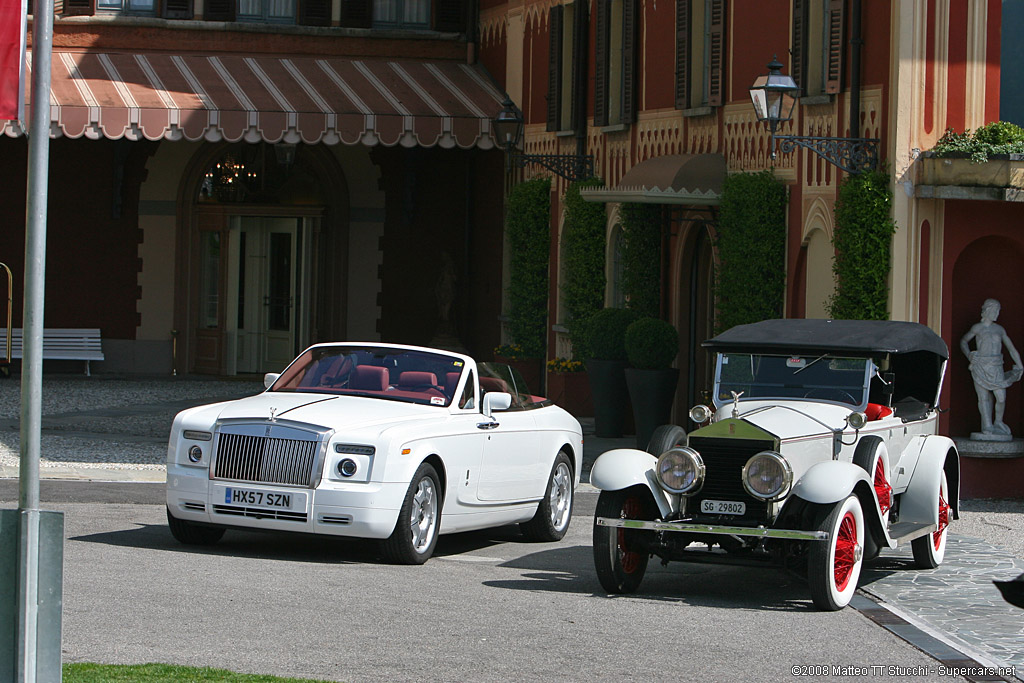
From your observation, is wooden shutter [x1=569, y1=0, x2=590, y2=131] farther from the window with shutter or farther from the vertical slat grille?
the vertical slat grille

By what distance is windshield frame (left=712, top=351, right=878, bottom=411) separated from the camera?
1026cm

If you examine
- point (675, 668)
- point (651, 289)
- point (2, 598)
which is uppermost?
point (651, 289)

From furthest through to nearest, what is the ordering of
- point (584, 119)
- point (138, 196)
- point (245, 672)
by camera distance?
point (138, 196)
point (584, 119)
point (245, 672)

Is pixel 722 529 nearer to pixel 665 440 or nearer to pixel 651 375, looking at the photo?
pixel 665 440

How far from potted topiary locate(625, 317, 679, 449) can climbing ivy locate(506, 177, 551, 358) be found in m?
5.95

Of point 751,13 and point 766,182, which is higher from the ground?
point 751,13

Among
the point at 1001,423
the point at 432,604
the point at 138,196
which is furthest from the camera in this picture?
the point at 138,196

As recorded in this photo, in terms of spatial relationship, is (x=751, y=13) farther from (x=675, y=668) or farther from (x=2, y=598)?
(x=2, y=598)

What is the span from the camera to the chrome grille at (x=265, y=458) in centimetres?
963

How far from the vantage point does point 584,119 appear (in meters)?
22.1

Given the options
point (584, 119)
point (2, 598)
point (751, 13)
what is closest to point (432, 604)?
point (2, 598)

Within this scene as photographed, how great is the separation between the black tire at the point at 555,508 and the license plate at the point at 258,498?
2495mm

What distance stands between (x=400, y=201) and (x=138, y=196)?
468cm

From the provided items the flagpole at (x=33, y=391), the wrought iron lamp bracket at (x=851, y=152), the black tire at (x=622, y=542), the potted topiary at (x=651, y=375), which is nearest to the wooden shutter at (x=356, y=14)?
the potted topiary at (x=651, y=375)
